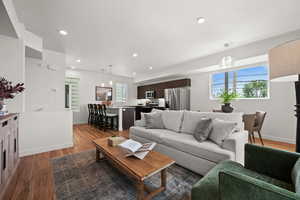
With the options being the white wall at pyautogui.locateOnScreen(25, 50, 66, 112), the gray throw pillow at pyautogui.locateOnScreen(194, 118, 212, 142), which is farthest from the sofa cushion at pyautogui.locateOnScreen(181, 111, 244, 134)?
the white wall at pyautogui.locateOnScreen(25, 50, 66, 112)

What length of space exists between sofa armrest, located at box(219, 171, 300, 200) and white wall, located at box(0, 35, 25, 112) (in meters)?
3.48

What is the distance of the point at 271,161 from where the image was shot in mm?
1237

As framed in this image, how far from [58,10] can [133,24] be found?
4.23 feet

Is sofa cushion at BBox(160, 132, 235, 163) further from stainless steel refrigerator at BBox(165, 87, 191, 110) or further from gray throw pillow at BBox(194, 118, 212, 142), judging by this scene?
stainless steel refrigerator at BBox(165, 87, 191, 110)

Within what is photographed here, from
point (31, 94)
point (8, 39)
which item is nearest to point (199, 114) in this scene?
point (8, 39)

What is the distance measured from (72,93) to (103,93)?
4.87ft

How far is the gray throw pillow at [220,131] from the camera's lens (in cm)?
196

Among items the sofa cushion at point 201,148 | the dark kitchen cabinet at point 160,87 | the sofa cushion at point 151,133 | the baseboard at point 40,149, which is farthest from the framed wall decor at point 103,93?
the sofa cushion at point 201,148

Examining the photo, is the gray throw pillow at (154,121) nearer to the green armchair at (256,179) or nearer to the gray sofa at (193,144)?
the gray sofa at (193,144)

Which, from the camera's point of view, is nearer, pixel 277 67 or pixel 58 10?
pixel 277 67

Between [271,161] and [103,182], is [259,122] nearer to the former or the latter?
[271,161]

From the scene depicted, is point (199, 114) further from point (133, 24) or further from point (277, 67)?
point (133, 24)

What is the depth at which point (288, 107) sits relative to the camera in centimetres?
340

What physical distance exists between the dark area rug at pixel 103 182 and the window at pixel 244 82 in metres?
3.64
